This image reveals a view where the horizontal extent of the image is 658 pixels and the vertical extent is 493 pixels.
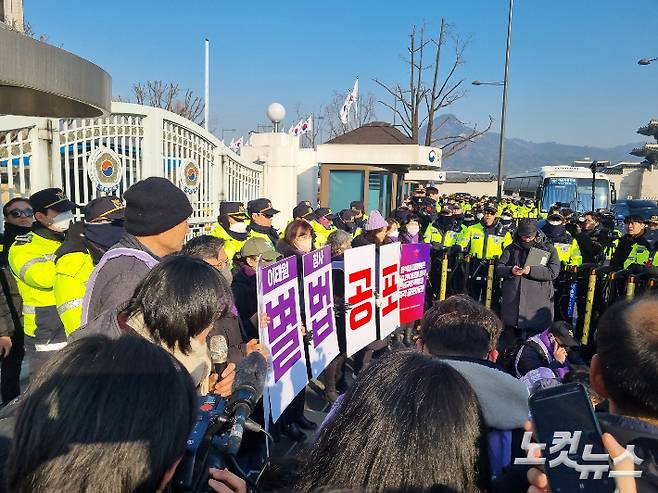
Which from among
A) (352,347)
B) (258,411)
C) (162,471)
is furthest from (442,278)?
(162,471)

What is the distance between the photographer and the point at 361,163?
44.9ft

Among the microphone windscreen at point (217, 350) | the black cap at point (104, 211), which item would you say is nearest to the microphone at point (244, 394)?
the microphone windscreen at point (217, 350)

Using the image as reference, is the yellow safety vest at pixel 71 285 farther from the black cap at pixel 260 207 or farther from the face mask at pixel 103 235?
the black cap at pixel 260 207

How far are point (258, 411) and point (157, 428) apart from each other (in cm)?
279

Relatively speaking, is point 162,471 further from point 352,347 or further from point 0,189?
point 0,189

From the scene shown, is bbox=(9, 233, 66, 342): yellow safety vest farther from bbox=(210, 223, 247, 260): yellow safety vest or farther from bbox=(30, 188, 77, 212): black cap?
bbox=(210, 223, 247, 260): yellow safety vest

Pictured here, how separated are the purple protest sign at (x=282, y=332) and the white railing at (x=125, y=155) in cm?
337

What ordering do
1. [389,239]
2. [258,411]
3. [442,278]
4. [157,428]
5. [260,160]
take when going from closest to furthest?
[157,428]
[258,411]
[389,239]
[442,278]
[260,160]

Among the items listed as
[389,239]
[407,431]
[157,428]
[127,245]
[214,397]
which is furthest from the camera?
[389,239]

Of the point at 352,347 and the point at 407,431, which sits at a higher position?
the point at 407,431

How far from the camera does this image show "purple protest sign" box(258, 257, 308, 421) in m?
3.34

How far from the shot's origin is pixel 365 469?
3.61 ft

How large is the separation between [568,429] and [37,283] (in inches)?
145

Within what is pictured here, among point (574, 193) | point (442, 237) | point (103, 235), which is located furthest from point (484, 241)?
point (574, 193)
